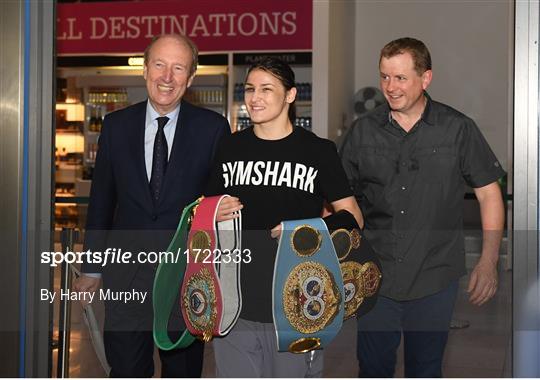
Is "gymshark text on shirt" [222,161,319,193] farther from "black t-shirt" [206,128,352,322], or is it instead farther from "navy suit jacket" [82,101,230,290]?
"navy suit jacket" [82,101,230,290]

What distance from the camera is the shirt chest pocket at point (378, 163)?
3.04 meters

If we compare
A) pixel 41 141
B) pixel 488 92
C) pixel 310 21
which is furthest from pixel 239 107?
pixel 41 141

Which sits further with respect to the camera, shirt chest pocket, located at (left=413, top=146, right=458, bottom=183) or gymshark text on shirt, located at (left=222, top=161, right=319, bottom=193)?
shirt chest pocket, located at (left=413, top=146, right=458, bottom=183)

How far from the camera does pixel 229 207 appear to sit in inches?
106

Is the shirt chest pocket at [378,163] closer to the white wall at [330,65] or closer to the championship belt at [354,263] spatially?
the championship belt at [354,263]

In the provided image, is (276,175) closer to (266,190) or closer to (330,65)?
(266,190)

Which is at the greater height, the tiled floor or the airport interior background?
the airport interior background

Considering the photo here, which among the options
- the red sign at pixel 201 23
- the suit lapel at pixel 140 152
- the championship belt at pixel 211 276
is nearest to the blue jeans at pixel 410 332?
the championship belt at pixel 211 276

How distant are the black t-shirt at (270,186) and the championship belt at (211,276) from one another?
0.04 meters

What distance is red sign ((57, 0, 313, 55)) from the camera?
922cm

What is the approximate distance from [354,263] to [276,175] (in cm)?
44

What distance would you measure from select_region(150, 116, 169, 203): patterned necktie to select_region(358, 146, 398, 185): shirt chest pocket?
753 millimetres

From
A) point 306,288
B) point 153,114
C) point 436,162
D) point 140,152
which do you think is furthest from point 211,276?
point 436,162

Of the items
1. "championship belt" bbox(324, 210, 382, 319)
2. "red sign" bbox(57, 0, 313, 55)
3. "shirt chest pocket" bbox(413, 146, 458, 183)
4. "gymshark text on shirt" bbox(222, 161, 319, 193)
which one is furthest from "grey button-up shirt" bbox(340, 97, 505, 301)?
"red sign" bbox(57, 0, 313, 55)
